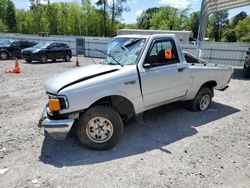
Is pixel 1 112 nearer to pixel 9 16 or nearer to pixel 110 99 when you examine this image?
pixel 110 99

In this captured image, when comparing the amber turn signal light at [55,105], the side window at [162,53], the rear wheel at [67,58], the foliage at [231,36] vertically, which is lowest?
the rear wheel at [67,58]

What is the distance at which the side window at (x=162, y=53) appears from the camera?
181 inches

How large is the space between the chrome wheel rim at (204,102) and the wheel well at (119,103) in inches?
96.6

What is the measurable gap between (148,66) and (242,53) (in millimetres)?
12973

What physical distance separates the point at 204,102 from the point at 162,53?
2.18 metres

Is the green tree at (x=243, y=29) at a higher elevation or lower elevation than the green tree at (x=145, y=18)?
lower

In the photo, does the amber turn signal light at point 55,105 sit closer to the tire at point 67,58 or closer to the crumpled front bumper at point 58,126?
the crumpled front bumper at point 58,126

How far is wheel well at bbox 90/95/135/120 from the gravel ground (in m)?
0.56

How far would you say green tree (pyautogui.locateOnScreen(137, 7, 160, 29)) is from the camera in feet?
275

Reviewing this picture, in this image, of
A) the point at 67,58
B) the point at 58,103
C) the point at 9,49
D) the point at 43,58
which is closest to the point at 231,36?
the point at 67,58

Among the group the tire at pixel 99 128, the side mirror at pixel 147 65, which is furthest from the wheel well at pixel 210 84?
the tire at pixel 99 128

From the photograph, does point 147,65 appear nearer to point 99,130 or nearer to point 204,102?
point 99,130

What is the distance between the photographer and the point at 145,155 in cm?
397

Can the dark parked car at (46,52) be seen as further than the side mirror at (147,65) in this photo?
Yes
